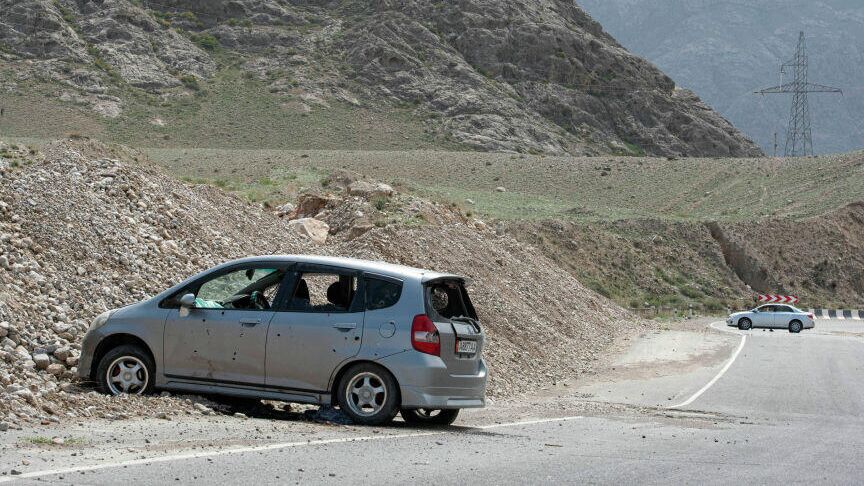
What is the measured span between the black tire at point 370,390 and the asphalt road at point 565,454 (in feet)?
0.69

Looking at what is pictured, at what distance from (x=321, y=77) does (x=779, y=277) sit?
157ft

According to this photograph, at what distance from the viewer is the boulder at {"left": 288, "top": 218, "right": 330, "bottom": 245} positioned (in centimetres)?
2445

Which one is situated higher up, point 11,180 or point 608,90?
point 608,90

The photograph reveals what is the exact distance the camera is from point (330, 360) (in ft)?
34.7

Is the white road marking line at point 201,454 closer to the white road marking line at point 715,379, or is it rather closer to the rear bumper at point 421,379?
the rear bumper at point 421,379

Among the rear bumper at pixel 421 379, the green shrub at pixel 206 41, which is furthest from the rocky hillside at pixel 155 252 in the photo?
the green shrub at pixel 206 41

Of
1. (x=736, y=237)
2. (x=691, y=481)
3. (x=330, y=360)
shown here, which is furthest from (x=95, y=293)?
(x=736, y=237)

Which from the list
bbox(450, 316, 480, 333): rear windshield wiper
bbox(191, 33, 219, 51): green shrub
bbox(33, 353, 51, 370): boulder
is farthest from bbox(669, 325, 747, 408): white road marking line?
bbox(191, 33, 219, 51): green shrub

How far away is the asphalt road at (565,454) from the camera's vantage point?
7.61 metres

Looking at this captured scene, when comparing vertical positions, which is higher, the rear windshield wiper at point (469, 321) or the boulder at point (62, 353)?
the rear windshield wiper at point (469, 321)

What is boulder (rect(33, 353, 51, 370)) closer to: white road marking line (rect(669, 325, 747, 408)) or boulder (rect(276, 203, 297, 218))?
white road marking line (rect(669, 325, 747, 408))

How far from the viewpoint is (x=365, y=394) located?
10.6 m

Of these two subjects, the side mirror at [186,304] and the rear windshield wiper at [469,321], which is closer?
the side mirror at [186,304]

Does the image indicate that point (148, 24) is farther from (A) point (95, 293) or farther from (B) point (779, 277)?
(A) point (95, 293)
